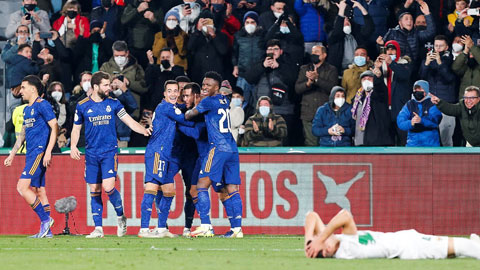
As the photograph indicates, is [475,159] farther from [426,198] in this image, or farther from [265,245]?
[265,245]

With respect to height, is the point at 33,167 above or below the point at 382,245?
above

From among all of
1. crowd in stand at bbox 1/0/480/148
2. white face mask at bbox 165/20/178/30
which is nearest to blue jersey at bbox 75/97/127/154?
crowd in stand at bbox 1/0/480/148

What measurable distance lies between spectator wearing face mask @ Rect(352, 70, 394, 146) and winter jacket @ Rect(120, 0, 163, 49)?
4.53 m

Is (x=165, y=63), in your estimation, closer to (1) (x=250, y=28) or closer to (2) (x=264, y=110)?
(1) (x=250, y=28)

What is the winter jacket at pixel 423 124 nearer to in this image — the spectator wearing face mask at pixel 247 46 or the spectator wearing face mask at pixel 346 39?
the spectator wearing face mask at pixel 346 39

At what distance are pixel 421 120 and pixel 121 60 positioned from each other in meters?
5.87

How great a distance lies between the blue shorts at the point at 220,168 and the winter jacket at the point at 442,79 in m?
5.04

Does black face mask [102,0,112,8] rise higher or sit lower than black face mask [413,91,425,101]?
higher

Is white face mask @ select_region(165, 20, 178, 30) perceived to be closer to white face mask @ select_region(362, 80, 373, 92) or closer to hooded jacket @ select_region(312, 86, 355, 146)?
hooded jacket @ select_region(312, 86, 355, 146)

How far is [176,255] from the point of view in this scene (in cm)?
1150

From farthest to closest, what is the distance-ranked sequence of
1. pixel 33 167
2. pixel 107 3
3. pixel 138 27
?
pixel 107 3
pixel 138 27
pixel 33 167

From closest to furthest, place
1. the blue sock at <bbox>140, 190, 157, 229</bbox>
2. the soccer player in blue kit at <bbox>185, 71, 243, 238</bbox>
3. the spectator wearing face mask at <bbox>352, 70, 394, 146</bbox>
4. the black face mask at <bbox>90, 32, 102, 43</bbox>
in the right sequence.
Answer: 1. the soccer player in blue kit at <bbox>185, 71, 243, 238</bbox>
2. the blue sock at <bbox>140, 190, 157, 229</bbox>
3. the spectator wearing face mask at <bbox>352, 70, 394, 146</bbox>
4. the black face mask at <bbox>90, 32, 102, 43</bbox>

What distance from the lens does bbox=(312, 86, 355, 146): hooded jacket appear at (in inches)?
698

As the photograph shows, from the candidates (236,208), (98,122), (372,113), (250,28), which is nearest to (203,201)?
(236,208)
